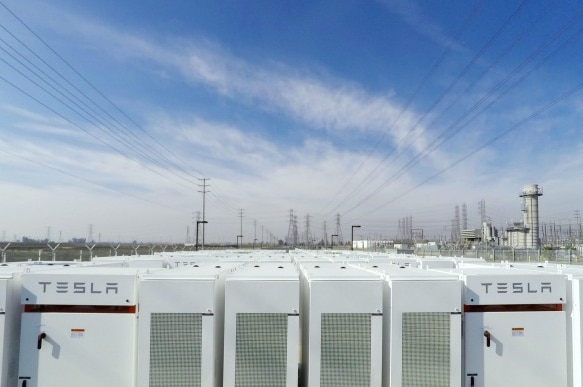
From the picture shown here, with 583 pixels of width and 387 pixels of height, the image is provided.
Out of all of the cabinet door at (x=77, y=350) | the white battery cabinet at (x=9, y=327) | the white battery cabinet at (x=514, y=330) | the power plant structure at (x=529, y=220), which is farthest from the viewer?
the power plant structure at (x=529, y=220)

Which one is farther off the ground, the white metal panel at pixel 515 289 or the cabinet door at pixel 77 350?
the white metal panel at pixel 515 289

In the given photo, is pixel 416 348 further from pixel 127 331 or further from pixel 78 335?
pixel 78 335

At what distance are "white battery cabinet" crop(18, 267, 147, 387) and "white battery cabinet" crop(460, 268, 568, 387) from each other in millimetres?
4739

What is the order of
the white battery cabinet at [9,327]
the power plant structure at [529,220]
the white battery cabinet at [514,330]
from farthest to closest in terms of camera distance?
the power plant structure at [529,220], the white battery cabinet at [514,330], the white battery cabinet at [9,327]

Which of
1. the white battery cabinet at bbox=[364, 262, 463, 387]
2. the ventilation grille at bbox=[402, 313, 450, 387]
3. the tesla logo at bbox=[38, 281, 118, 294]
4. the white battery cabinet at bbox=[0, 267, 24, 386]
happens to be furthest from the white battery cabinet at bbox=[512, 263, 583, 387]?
the white battery cabinet at bbox=[0, 267, 24, 386]

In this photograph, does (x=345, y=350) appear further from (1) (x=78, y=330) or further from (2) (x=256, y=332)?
(1) (x=78, y=330)

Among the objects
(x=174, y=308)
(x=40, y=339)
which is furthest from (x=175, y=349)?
(x=40, y=339)

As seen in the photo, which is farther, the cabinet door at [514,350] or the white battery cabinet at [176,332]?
the cabinet door at [514,350]

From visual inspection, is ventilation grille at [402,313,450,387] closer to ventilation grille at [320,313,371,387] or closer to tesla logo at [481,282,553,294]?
ventilation grille at [320,313,371,387]

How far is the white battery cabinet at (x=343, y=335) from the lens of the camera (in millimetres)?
6215

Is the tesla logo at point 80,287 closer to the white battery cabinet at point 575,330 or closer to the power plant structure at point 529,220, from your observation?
the white battery cabinet at point 575,330

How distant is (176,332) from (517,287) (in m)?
4.81

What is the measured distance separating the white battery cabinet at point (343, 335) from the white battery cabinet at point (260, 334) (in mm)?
250

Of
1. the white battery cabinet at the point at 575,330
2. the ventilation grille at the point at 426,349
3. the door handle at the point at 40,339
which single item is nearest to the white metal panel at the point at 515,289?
the white battery cabinet at the point at 575,330
